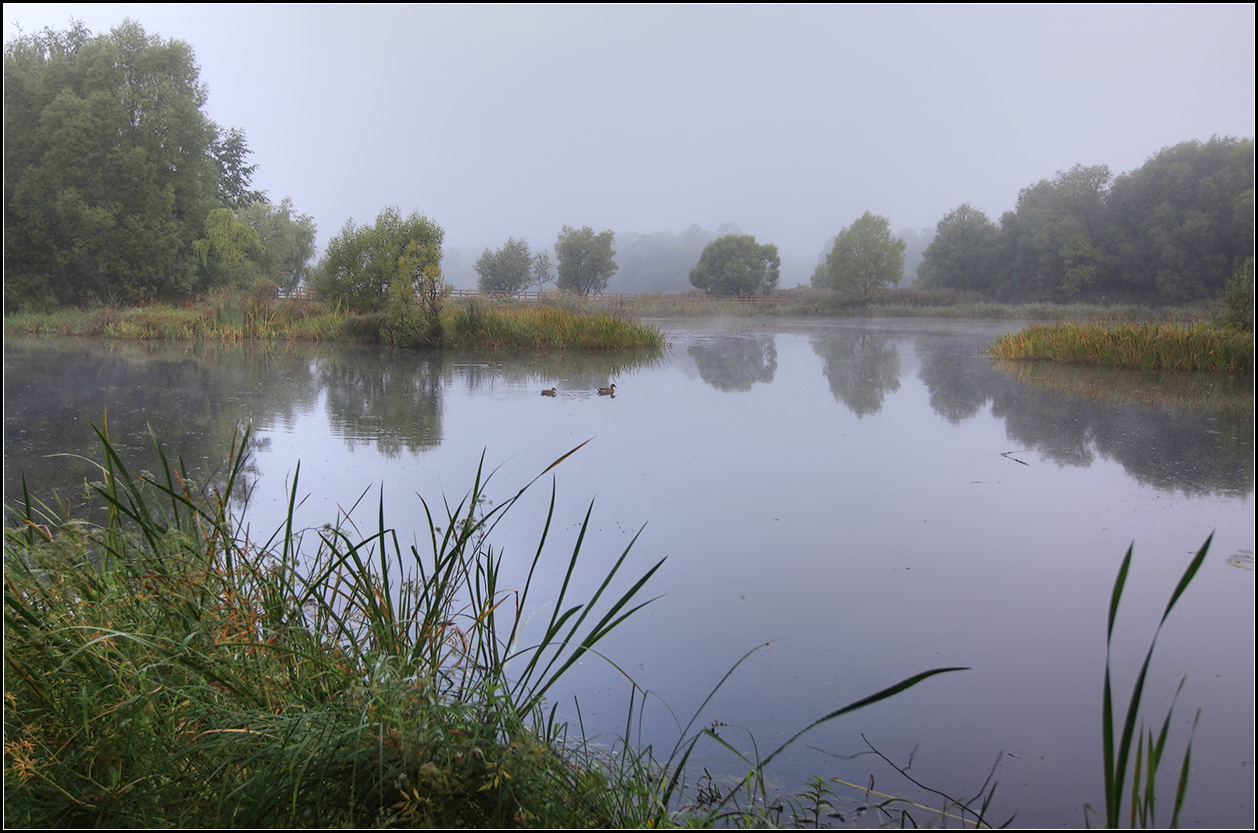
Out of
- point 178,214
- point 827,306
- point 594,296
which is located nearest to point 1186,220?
point 827,306

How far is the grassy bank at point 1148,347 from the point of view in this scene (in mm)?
7535

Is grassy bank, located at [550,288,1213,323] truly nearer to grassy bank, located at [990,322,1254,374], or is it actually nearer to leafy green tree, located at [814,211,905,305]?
leafy green tree, located at [814,211,905,305]

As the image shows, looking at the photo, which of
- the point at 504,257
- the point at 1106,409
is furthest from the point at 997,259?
the point at 1106,409

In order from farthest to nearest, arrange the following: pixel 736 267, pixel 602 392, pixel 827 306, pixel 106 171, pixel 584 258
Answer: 1. pixel 736 267
2. pixel 584 258
3. pixel 827 306
4. pixel 106 171
5. pixel 602 392

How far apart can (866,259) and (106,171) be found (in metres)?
19.5

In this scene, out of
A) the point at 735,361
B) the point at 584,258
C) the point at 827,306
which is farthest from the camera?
the point at 584,258

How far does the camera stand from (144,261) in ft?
47.2

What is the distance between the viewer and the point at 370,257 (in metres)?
12.0

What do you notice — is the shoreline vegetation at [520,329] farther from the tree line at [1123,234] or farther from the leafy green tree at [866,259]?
the leafy green tree at [866,259]

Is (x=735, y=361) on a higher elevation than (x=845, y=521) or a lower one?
higher

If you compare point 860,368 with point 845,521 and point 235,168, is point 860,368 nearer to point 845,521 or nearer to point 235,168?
point 845,521

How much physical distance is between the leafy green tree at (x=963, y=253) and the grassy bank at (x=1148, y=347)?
1525cm

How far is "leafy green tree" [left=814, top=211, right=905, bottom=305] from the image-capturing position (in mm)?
24578

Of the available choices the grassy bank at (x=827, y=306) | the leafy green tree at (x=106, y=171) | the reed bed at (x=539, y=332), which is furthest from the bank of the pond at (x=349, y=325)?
the grassy bank at (x=827, y=306)
